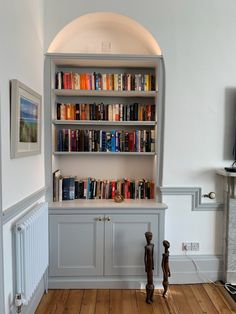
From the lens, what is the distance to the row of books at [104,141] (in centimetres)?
278

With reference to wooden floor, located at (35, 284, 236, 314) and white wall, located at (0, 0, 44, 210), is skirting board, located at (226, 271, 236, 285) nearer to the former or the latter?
wooden floor, located at (35, 284, 236, 314)

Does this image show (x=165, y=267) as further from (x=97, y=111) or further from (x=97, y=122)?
(x=97, y=111)

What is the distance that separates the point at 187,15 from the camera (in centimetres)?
266

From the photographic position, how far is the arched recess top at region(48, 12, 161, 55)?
2777 mm

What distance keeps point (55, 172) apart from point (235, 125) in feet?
6.36

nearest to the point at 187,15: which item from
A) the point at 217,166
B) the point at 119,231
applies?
the point at 217,166

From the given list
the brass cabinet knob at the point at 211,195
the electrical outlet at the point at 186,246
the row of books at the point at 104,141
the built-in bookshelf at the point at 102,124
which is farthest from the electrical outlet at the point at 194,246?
the row of books at the point at 104,141

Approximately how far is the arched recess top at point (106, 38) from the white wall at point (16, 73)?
49cm

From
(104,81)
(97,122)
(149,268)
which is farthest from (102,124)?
(149,268)

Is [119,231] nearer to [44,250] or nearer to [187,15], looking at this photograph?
[44,250]

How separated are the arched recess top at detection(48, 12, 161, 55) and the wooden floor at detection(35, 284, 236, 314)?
2.44 meters

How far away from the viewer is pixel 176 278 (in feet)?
8.99

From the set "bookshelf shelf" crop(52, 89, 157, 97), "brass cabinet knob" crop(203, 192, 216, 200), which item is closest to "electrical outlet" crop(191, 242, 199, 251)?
"brass cabinet knob" crop(203, 192, 216, 200)

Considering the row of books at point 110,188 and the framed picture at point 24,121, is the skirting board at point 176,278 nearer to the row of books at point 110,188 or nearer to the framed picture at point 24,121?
the row of books at point 110,188
